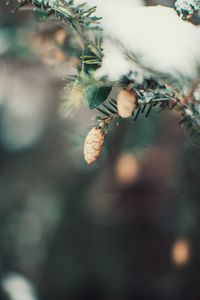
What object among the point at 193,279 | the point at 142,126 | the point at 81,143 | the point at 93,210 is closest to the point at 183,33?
the point at 81,143

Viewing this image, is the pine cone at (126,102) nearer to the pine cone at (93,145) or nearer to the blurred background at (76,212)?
the pine cone at (93,145)

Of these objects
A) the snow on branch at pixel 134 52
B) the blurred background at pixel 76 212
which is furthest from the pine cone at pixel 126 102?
the blurred background at pixel 76 212

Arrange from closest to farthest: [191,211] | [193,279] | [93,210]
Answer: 1. [191,211]
2. [193,279]
3. [93,210]

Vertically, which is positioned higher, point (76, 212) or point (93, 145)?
point (93, 145)

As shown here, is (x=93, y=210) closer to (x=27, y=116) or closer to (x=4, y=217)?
(x=4, y=217)

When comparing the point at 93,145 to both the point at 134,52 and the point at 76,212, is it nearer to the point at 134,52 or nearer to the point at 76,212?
the point at 134,52

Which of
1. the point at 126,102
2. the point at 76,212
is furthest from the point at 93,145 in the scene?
the point at 76,212
